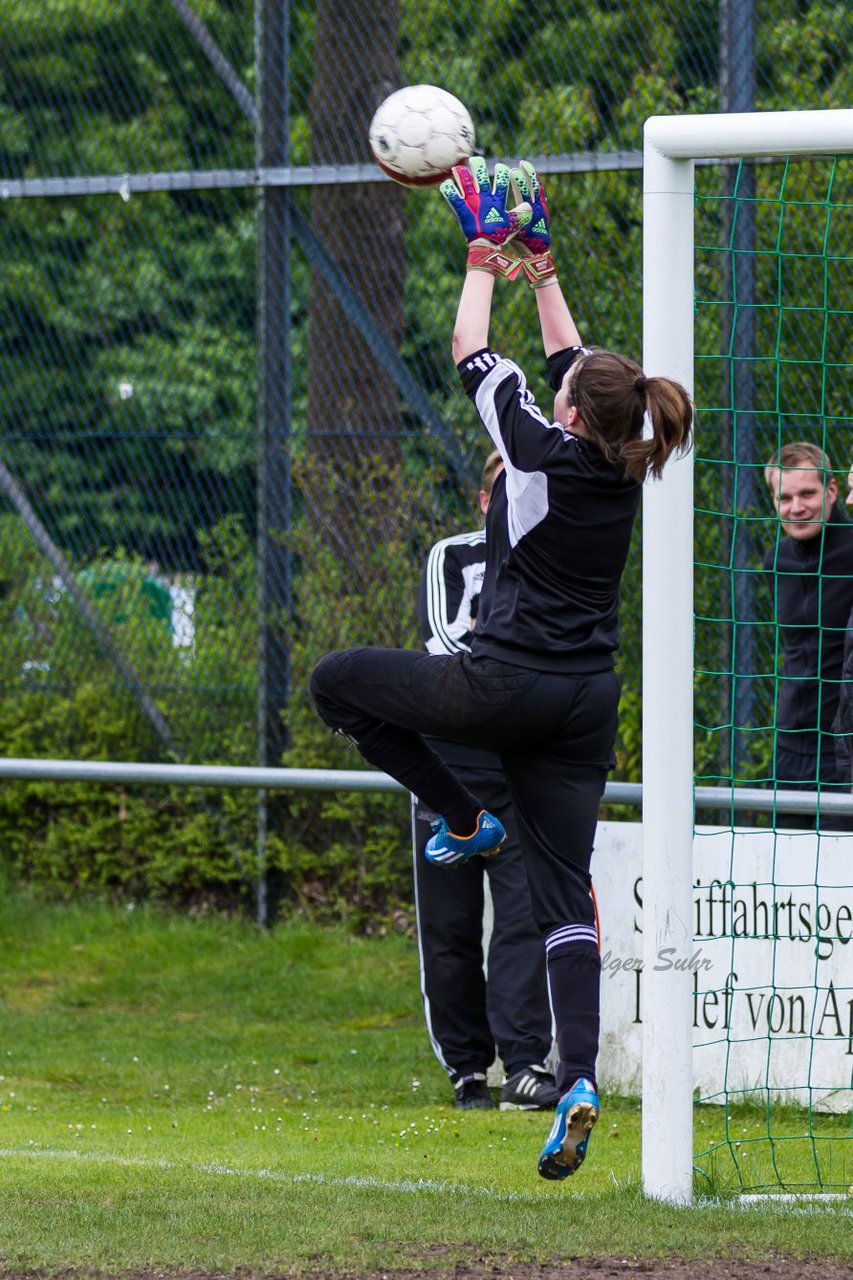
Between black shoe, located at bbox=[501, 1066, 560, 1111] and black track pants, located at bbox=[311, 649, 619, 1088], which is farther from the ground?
black track pants, located at bbox=[311, 649, 619, 1088]

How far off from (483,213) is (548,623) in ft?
3.72

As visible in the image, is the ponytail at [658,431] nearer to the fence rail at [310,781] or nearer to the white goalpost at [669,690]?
the white goalpost at [669,690]

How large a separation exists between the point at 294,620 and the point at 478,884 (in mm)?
2856

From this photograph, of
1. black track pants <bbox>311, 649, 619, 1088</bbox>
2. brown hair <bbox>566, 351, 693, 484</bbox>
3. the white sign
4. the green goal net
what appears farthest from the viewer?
the white sign

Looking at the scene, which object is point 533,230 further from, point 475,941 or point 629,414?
point 475,941

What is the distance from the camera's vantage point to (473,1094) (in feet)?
22.5

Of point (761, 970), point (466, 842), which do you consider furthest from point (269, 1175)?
point (761, 970)

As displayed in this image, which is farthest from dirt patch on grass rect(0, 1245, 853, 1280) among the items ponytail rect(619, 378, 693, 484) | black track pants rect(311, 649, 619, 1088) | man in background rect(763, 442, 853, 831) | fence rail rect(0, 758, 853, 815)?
man in background rect(763, 442, 853, 831)

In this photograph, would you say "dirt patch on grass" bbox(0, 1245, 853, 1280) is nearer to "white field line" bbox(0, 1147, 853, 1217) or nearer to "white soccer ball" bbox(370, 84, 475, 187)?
"white field line" bbox(0, 1147, 853, 1217)

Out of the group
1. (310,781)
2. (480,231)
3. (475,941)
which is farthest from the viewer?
(310,781)

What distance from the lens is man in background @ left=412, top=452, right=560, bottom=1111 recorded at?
677cm

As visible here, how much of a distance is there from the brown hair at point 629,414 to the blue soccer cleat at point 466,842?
4.05ft

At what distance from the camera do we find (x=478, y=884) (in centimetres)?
702

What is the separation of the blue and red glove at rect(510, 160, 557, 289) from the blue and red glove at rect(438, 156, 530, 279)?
83mm
